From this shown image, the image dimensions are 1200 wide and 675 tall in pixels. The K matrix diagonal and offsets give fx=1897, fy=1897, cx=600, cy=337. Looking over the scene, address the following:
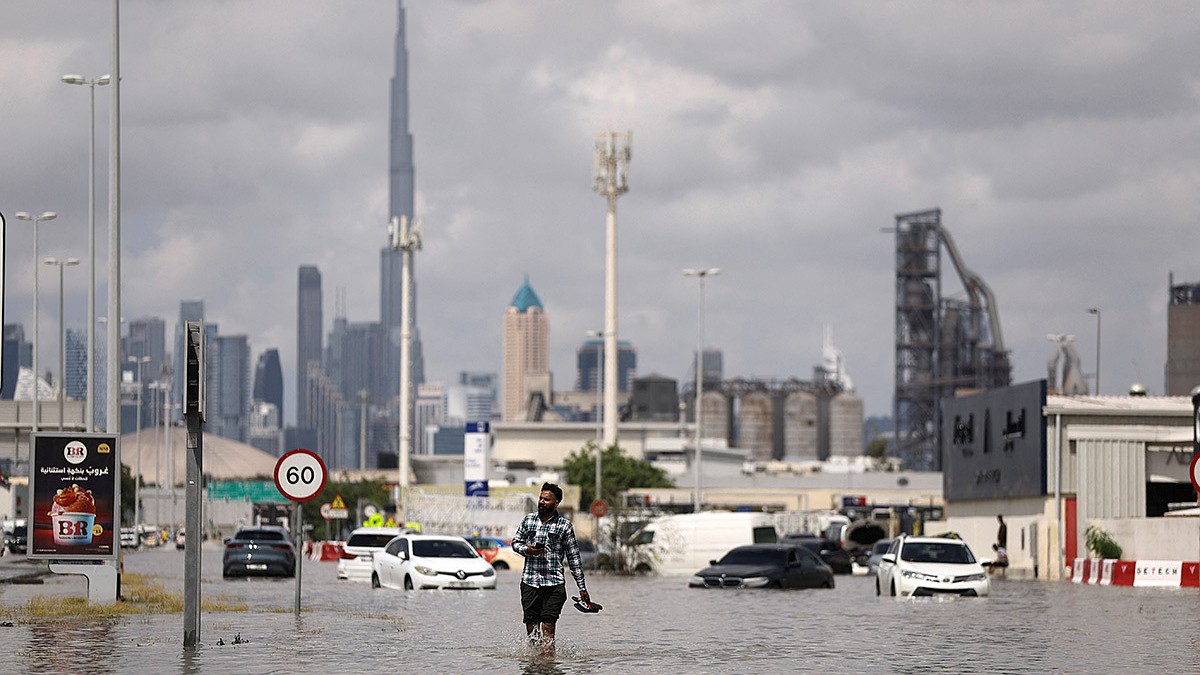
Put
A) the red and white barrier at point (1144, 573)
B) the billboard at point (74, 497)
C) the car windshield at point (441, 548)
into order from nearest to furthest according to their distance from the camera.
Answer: the billboard at point (74, 497), the car windshield at point (441, 548), the red and white barrier at point (1144, 573)

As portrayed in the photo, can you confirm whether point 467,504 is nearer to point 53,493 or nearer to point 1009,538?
point 1009,538

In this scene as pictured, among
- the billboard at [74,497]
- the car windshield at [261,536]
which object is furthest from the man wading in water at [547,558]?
the car windshield at [261,536]

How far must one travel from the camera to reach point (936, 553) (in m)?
36.8

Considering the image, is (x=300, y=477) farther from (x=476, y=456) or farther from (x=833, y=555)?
(x=476, y=456)

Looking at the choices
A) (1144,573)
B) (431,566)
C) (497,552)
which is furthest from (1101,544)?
(431,566)

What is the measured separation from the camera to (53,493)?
26.5 meters

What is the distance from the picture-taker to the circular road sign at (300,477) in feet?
79.9

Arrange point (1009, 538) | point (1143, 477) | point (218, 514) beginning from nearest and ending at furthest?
point (1143, 477), point (1009, 538), point (218, 514)

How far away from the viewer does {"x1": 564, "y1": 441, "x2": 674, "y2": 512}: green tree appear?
11538cm

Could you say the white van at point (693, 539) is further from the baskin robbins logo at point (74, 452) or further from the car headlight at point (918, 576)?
the baskin robbins logo at point (74, 452)

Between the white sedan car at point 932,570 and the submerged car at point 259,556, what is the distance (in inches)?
647

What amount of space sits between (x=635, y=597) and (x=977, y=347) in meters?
155

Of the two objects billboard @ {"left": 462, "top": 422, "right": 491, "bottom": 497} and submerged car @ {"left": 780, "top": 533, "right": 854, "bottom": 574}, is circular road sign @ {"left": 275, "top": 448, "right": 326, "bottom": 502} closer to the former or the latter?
→ submerged car @ {"left": 780, "top": 533, "right": 854, "bottom": 574}

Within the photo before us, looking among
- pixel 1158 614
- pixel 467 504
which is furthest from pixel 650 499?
pixel 1158 614
